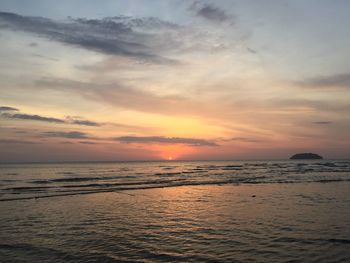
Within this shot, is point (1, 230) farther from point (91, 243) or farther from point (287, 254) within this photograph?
point (287, 254)

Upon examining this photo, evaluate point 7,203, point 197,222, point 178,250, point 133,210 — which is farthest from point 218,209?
point 7,203

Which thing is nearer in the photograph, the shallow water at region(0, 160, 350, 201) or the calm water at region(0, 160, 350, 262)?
the calm water at region(0, 160, 350, 262)

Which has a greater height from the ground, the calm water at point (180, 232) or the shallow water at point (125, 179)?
the calm water at point (180, 232)

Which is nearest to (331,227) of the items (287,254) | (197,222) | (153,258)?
(287,254)

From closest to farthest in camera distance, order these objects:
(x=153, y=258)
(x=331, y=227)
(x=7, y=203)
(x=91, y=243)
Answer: (x=153, y=258)
(x=91, y=243)
(x=331, y=227)
(x=7, y=203)

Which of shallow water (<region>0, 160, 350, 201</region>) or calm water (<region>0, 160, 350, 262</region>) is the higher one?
calm water (<region>0, 160, 350, 262</region>)

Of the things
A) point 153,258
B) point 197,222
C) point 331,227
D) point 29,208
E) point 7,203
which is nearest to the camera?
point 153,258

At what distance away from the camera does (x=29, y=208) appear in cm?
2145

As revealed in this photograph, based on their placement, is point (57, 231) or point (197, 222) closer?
point (57, 231)

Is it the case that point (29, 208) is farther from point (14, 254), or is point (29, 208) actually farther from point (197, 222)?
point (197, 222)

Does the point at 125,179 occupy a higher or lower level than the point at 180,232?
lower

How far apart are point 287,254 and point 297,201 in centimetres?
1277

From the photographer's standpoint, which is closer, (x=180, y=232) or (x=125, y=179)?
(x=180, y=232)

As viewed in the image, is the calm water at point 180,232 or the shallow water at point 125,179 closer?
the calm water at point 180,232
